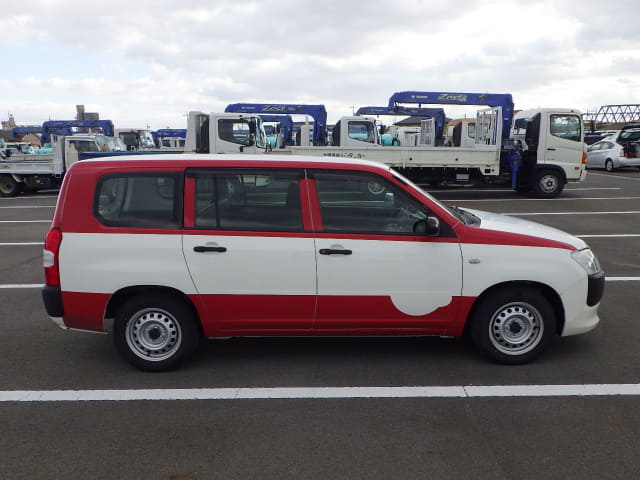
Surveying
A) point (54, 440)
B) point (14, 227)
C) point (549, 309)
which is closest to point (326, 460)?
point (54, 440)

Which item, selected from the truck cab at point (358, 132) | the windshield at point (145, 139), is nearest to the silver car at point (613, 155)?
the truck cab at point (358, 132)

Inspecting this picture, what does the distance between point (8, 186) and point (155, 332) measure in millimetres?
18362

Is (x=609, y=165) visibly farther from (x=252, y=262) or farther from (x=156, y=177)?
Result: (x=156, y=177)

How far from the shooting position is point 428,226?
429 cm

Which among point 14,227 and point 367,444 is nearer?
point 367,444

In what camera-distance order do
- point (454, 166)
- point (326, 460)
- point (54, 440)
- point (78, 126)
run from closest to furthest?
point (326, 460) < point (54, 440) < point (454, 166) < point (78, 126)

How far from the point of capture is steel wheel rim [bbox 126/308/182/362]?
14.7ft

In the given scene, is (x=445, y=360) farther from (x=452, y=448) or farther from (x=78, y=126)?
(x=78, y=126)

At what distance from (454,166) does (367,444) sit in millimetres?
14923

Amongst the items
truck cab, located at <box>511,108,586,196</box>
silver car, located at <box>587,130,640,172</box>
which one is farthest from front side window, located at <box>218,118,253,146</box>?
silver car, located at <box>587,130,640,172</box>

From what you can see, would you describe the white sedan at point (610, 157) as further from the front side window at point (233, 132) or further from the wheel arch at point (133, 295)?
the wheel arch at point (133, 295)

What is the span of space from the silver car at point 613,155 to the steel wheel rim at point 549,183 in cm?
1141

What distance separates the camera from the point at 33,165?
65.2 ft

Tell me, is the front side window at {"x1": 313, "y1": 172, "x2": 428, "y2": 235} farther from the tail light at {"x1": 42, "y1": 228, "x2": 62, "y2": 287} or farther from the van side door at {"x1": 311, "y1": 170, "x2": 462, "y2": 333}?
the tail light at {"x1": 42, "y1": 228, "x2": 62, "y2": 287}
